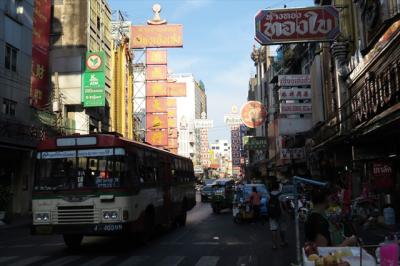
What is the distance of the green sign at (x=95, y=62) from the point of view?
41375 millimetres

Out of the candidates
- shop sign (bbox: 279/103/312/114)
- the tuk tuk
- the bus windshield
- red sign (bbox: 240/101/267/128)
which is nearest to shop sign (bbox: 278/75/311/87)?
shop sign (bbox: 279/103/312/114)

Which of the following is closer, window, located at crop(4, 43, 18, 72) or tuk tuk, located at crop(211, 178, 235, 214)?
tuk tuk, located at crop(211, 178, 235, 214)

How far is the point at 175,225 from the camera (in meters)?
21.4

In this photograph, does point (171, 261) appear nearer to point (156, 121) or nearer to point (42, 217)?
point (42, 217)

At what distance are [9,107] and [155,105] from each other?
32.5 meters

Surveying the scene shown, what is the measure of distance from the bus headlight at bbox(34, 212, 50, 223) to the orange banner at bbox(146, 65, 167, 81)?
2006 inches

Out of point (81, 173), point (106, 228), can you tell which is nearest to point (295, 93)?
point (81, 173)

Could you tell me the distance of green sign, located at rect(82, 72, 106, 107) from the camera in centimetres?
4100

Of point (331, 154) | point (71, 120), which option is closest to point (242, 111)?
point (71, 120)

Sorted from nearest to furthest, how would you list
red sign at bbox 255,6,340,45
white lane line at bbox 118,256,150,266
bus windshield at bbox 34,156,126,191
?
white lane line at bbox 118,256,150,266
bus windshield at bbox 34,156,126,191
red sign at bbox 255,6,340,45

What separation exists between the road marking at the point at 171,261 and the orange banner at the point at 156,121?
1985 inches

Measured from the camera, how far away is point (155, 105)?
63.3 metres

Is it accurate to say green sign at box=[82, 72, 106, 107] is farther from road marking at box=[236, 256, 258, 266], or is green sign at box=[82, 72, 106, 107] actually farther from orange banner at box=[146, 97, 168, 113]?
road marking at box=[236, 256, 258, 266]

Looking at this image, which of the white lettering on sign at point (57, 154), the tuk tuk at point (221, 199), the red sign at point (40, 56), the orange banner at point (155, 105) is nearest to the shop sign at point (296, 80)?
the tuk tuk at point (221, 199)
